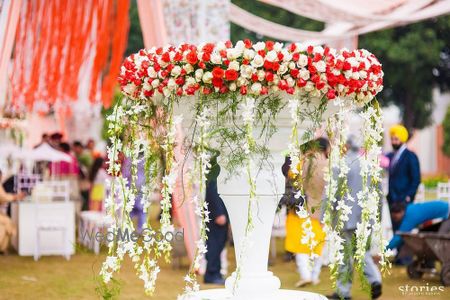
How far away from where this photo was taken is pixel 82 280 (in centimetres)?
780

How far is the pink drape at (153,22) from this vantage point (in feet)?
24.3

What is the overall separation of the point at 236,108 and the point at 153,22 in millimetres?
4381

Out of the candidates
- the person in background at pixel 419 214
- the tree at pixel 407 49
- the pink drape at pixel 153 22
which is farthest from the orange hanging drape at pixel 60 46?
the tree at pixel 407 49

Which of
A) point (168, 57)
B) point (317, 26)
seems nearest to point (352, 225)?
point (168, 57)

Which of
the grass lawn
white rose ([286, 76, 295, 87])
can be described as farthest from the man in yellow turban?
white rose ([286, 76, 295, 87])

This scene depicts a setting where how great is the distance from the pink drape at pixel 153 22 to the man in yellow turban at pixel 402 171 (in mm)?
2824

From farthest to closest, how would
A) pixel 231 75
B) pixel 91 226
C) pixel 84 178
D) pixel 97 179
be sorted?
pixel 84 178 < pixel 97 179 < pixel 91 226 < pixel 231 75

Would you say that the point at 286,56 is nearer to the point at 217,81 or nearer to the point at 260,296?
the point at 217,81

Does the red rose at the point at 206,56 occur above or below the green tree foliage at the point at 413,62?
below

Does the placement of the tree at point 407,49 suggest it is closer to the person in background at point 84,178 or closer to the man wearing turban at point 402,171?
the person in background at point 84,178

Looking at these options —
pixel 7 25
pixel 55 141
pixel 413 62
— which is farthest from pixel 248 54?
pixel 413 62

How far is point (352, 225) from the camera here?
648 centimetres

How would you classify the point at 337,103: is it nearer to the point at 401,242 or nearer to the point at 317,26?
the point at 401,242

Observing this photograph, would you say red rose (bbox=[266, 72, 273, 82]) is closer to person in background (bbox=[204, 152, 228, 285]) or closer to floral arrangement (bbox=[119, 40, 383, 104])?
floral arrangement (bbox=[119, 40, 383, 104])
